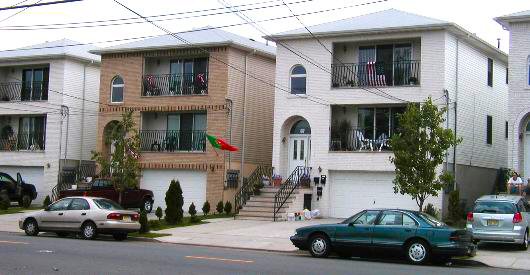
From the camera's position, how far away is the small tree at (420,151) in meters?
23.0

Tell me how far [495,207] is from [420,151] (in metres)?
2.83

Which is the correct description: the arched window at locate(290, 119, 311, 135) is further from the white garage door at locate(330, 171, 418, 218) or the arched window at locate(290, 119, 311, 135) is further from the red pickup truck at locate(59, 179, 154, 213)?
the red pickup truck at locate(59, 179, 154, 213)

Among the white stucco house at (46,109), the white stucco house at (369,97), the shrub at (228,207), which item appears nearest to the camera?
the white stucco house at (369,97)

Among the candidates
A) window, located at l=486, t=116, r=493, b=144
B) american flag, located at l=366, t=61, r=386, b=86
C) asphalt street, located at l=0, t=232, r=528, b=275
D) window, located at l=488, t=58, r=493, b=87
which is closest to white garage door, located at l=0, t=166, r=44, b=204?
american flag, located at l=366, t=61, r=386, b=86

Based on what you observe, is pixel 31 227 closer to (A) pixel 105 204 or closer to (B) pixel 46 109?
(A) pixel 105 204

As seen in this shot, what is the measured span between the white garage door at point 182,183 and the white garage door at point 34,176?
678 cm

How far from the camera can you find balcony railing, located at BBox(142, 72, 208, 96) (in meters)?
36.5

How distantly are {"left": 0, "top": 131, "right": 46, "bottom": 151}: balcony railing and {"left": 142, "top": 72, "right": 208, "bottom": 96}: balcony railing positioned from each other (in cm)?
836

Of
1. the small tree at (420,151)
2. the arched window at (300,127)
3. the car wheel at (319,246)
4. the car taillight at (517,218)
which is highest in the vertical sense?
the arched window at (300,127)

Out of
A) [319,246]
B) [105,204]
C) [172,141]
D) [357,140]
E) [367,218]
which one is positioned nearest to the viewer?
[367,218]

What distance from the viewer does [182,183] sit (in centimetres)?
3659

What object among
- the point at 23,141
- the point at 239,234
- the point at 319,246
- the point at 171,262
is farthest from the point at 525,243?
the point at 23,141

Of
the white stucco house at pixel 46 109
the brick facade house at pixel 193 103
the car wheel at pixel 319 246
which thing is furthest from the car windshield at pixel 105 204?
the white stucco house at pixel 46 109

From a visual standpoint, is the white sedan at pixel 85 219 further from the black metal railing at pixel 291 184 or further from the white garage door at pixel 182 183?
the white garage door at pixel 182 183
